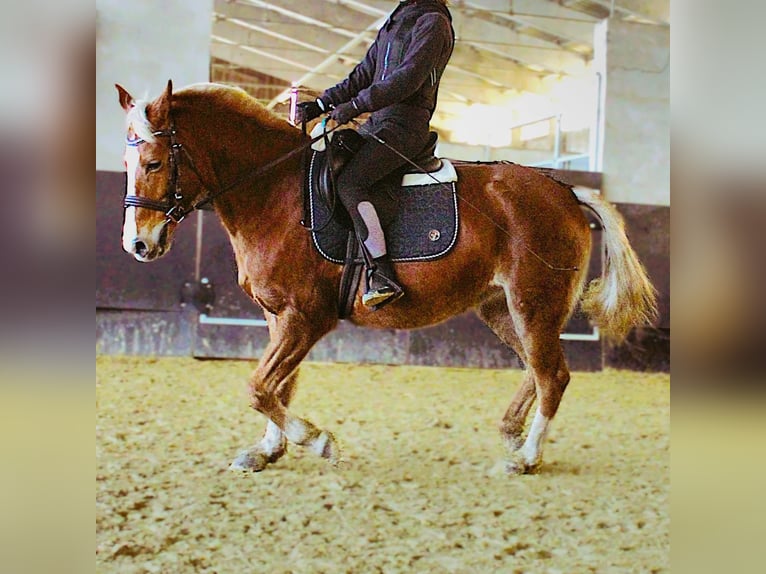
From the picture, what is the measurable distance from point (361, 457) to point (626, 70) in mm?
2878

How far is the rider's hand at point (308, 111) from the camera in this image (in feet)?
6.59

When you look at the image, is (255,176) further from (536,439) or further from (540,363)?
(536,439)

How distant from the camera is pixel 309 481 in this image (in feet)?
6.93

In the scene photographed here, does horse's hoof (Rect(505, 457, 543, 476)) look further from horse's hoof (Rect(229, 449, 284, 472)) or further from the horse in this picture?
horse's hoof (Rect(229, 449, 284, 472))

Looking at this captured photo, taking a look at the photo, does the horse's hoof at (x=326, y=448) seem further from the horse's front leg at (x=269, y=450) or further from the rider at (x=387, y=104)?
the rider at (x=387, y=104)

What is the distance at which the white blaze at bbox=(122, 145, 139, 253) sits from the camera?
1790 millimetres

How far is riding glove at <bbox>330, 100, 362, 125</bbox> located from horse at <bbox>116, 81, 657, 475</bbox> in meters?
0.22

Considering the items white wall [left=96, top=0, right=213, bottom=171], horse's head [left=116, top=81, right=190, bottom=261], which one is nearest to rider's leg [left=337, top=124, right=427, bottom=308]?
horse's head [left=116, top=81, right=190, bottom=261]

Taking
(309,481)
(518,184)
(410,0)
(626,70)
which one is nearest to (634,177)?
(626,70)

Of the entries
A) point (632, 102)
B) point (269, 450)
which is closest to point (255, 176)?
point (269, 450)

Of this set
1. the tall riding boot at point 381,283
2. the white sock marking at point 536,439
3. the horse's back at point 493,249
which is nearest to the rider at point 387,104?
the tall riding boot at point 381,283

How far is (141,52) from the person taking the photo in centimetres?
363

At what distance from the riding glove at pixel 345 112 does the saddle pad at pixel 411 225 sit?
235 mm
